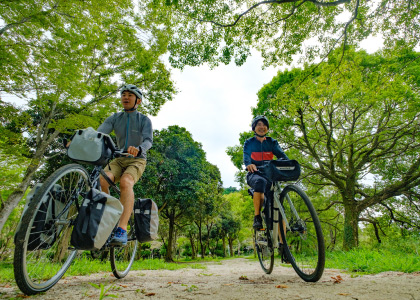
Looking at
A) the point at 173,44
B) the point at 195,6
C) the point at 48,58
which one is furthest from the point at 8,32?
the point at 195,6

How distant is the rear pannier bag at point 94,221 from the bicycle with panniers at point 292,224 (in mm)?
1829

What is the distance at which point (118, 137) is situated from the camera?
2.93 m

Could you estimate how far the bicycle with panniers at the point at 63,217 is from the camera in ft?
5.06

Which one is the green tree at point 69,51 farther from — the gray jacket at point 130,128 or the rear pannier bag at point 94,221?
the rear pannier bag at point 94,221

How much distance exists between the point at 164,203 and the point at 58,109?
27.6 ft

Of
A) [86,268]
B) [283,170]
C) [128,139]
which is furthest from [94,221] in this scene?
[86,268]

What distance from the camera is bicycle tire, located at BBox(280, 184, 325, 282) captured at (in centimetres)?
227

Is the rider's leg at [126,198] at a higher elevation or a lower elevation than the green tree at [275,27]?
lower

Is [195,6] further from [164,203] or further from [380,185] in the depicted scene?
[380,185]

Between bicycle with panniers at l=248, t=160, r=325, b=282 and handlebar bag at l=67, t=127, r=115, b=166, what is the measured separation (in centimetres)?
192

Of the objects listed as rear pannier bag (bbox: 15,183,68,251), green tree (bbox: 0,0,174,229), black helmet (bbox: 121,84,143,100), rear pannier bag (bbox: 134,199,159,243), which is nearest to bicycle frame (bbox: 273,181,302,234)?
rear pannier bag (bbox: 134,199,159,243)

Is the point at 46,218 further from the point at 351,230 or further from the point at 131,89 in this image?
the point at 351,230

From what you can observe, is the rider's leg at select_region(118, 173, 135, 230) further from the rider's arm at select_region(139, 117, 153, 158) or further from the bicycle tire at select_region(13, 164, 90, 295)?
the rider's arm at select_region(139, 117, 153, 158)

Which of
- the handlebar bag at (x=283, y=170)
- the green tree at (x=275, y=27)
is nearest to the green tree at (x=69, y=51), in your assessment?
the green tree at (x=275, y=27)
